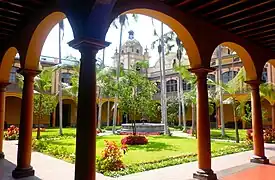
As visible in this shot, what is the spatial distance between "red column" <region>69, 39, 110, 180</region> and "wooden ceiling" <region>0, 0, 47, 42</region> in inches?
92.4

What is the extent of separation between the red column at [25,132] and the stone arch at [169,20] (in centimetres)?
350

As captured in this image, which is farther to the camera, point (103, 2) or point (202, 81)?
point (202, 81)

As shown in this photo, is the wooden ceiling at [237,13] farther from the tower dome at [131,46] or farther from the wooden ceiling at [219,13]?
the tower dome at [131,46]

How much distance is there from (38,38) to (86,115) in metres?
3.56

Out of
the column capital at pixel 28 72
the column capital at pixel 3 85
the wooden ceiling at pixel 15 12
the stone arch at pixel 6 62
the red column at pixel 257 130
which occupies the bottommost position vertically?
the red column at pixel 257 130

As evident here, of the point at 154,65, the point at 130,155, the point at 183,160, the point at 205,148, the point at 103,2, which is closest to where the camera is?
the point at 103,2

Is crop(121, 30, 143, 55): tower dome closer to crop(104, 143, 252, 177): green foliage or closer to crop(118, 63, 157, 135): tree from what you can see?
crop(118, 63, 157, 135): tree

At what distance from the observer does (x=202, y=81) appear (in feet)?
23.4

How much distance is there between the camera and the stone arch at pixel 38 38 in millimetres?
6211

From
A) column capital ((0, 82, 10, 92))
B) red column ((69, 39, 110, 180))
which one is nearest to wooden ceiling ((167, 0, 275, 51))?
red column ((69, 39, 110, 180))

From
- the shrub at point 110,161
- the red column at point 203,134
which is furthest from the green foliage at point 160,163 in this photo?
the red column at point 203,134

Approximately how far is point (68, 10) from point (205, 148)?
15.5 ft

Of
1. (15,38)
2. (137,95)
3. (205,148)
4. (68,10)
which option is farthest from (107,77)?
(68,10)

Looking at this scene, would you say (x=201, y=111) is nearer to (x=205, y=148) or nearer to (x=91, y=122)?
(x=205, y=148)
